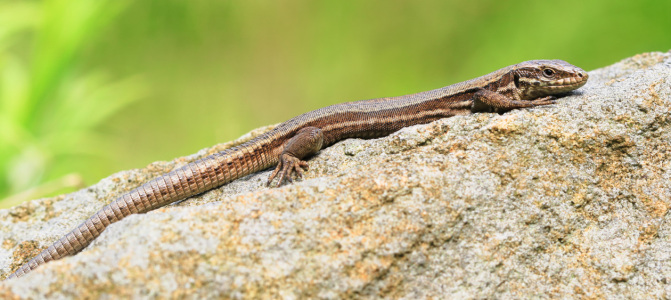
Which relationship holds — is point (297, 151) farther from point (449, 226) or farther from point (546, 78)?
point (546, 78)

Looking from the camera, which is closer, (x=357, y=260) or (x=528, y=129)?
(x=357, y=260)

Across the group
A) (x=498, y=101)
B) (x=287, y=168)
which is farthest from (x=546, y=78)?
(x=287, y=168)

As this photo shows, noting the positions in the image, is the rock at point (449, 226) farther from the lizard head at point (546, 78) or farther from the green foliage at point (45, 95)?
the green foliage at point (45, 95)

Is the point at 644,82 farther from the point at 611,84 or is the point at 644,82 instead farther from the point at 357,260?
the point at 357,260

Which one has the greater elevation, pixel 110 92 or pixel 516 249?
pixel 110 92

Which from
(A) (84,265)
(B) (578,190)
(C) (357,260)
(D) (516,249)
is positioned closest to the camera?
(A) (84,265)

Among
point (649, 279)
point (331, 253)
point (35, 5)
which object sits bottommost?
point (649, 279)

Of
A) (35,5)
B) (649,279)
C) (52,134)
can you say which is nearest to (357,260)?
(649,279)

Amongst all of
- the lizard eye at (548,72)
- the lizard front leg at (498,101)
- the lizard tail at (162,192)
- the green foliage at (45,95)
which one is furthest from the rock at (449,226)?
the green foliage at (45,95)
